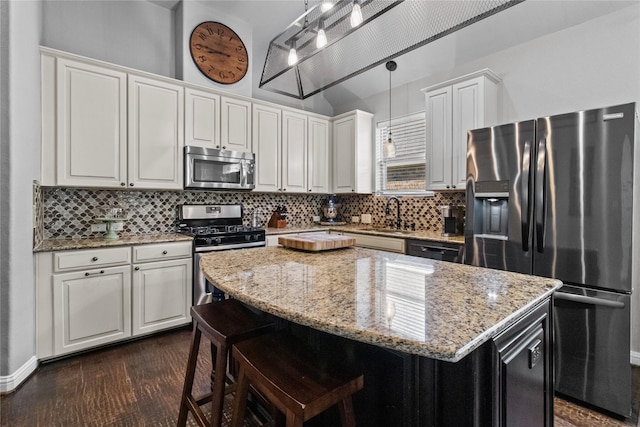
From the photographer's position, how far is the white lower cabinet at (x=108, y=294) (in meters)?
2.35

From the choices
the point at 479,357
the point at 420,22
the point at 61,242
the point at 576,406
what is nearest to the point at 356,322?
the point at 479,357

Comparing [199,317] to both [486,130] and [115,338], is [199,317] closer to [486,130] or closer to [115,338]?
[115,338]

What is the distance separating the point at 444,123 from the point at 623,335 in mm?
2200

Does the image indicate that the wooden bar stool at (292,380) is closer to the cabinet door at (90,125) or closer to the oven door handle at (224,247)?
the oven door handle at (224,247)

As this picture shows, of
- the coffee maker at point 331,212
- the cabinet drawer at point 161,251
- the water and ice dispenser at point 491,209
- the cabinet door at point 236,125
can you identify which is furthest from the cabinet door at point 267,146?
the water and ice dispenser at point 491,209

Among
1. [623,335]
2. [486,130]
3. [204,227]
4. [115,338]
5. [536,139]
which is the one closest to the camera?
[623,335]

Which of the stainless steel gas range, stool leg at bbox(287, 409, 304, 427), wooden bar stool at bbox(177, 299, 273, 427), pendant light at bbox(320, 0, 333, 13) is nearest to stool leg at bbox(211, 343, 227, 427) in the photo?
wooden bar stool at bbox(177, 299, 273, 427)

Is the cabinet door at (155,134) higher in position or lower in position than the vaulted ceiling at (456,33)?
lower

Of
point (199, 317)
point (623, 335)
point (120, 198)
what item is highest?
point (120, 198)

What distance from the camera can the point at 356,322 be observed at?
840mm

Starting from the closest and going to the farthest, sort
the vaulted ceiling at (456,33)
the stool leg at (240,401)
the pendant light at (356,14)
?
the stool leg at (240,401) → the pendant light at (356,14) → the vaulted ceiling at (456,33)

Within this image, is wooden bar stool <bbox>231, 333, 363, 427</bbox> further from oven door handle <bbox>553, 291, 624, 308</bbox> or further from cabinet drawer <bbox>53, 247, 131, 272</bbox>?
cabinet drawer <bbox>53, 247, 131, 272</bbox>

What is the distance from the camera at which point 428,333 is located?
771 millimetres

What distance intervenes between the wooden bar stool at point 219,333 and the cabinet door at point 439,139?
2481 millimetres
